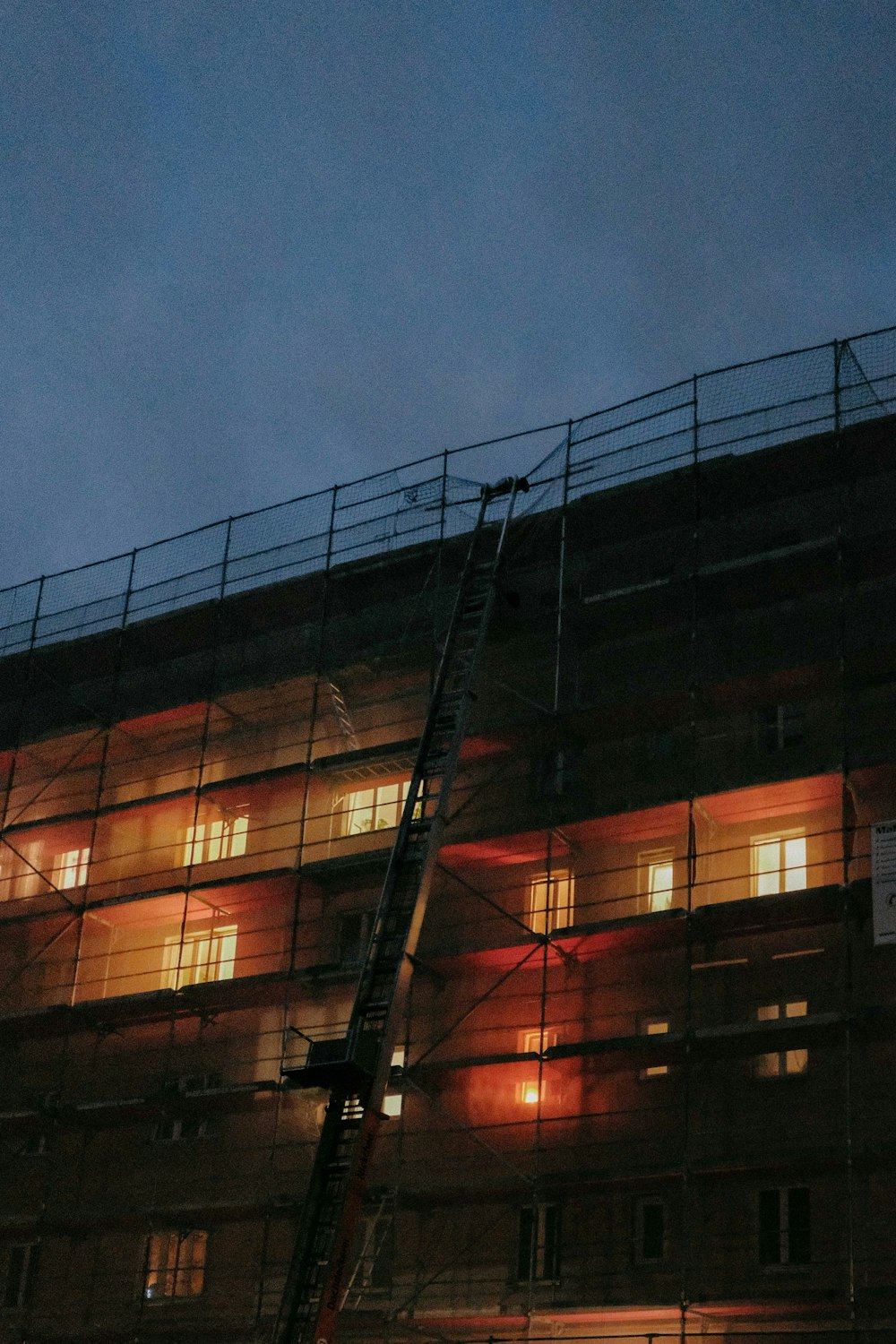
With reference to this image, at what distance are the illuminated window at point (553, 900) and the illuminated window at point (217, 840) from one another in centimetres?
602

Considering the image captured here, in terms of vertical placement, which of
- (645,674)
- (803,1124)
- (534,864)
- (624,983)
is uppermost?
(645,674)

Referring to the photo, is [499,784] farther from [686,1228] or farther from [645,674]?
[686,1228]

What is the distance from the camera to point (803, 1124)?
24.8 metres

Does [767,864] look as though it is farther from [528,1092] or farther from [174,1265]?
[174,1265]

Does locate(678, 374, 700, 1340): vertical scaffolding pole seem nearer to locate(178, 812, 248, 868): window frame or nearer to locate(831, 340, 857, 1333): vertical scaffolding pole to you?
locate(831, 340, 857, 1333): vertical scaffolding pole

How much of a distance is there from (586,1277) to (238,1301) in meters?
5.79

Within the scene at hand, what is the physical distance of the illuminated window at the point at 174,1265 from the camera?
95.1 ft

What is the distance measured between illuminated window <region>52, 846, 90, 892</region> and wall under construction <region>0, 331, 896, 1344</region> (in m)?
0.08

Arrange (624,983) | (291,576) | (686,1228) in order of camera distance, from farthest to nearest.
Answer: (291,576), (624,983), (686,1228)

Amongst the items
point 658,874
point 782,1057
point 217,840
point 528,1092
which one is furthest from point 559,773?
point 217,840

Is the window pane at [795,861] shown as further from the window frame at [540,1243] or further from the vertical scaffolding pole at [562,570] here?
the window frame at [540,1243]

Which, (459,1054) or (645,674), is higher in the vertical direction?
(645,674)

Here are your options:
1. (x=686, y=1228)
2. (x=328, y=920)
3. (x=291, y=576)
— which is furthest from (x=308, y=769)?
(x=686, y=1228)

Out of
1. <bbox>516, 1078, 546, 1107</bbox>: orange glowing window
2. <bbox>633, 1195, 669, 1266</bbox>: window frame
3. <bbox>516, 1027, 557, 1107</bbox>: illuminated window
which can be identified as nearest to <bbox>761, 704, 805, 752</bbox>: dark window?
<bbox>516, 1027, 557, 1107</bbox>: illuminated window
